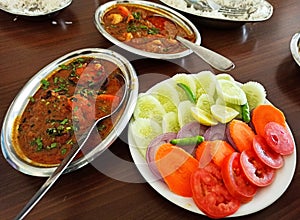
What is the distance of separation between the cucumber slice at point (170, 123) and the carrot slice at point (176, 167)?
0.07m

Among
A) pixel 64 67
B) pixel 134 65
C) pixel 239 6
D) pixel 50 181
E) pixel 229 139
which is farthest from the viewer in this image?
pixel 239 6

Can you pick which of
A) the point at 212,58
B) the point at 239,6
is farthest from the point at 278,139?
the point at 239,6

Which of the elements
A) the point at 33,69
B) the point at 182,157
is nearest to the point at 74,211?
the point at 182,157

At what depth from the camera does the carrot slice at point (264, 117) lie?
0.95 meters

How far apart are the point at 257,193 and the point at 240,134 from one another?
15 cm

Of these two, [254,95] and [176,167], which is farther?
[254,95]

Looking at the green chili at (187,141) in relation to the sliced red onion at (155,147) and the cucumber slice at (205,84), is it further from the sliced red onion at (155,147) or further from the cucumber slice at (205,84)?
the cucumber slice at (205,84)

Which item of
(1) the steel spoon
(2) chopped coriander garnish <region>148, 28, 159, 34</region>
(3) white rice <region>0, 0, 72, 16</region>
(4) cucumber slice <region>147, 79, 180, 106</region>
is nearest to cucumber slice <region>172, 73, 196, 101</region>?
(4) cucumber slice <region>147, 79, 180, 106</region>

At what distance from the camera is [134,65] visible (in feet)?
4.04

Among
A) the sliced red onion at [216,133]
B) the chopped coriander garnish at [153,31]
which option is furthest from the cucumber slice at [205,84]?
the chopped coriander garnish at [153,31]

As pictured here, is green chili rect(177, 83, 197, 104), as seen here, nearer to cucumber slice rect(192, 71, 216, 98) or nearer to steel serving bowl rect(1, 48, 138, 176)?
cucumber slice rect(192, 71, 216, 98)

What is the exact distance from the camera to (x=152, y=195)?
0.88 m

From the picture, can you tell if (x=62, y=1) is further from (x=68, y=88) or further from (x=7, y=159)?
(x=7, y=159)

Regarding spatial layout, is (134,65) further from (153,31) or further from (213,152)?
(213,152)
